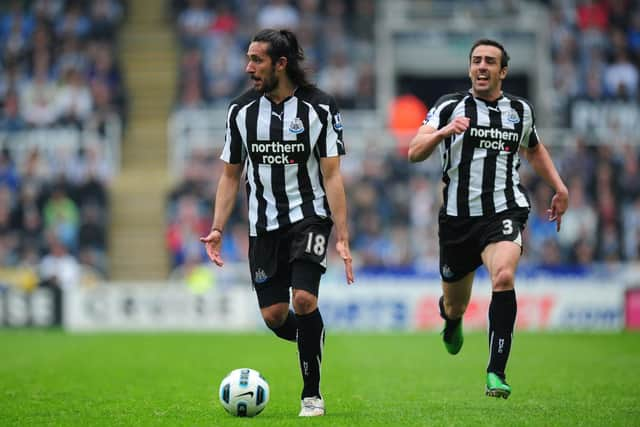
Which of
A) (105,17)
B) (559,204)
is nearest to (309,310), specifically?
(559,204)

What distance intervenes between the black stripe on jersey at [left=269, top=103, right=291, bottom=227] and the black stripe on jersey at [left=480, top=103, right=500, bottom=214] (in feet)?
5.37

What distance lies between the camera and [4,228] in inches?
862

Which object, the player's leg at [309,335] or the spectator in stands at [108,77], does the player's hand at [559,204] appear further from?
the spectator in stands at [108,77]

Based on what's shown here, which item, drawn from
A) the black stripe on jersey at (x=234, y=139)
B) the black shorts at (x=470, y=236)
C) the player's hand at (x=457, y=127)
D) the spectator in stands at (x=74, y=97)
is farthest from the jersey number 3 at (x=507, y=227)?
the spectator in stands at (x=74, y=97)

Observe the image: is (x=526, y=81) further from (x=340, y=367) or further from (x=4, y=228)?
(x=340, y=367)

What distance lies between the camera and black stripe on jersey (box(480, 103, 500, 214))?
8.54m

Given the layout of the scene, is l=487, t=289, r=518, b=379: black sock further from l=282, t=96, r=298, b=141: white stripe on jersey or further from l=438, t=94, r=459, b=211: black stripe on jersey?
l=282, t=96, r=298, b=141: white stripe on jersey

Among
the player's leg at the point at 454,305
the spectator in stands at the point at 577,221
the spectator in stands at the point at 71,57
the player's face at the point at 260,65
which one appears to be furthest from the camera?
the spectator in stands at the point at 71,57

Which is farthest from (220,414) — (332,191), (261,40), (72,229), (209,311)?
(72,229)

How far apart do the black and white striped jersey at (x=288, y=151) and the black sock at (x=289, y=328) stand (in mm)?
676

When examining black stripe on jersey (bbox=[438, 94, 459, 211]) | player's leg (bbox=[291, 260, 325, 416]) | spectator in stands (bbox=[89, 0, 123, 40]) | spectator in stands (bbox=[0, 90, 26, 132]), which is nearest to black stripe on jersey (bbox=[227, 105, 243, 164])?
player's leg (bbox=[291, 260, 325, 416])

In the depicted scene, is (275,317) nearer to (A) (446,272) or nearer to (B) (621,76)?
(A) (446,272)

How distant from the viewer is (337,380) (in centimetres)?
1041

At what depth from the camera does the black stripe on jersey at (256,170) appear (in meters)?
7.78
